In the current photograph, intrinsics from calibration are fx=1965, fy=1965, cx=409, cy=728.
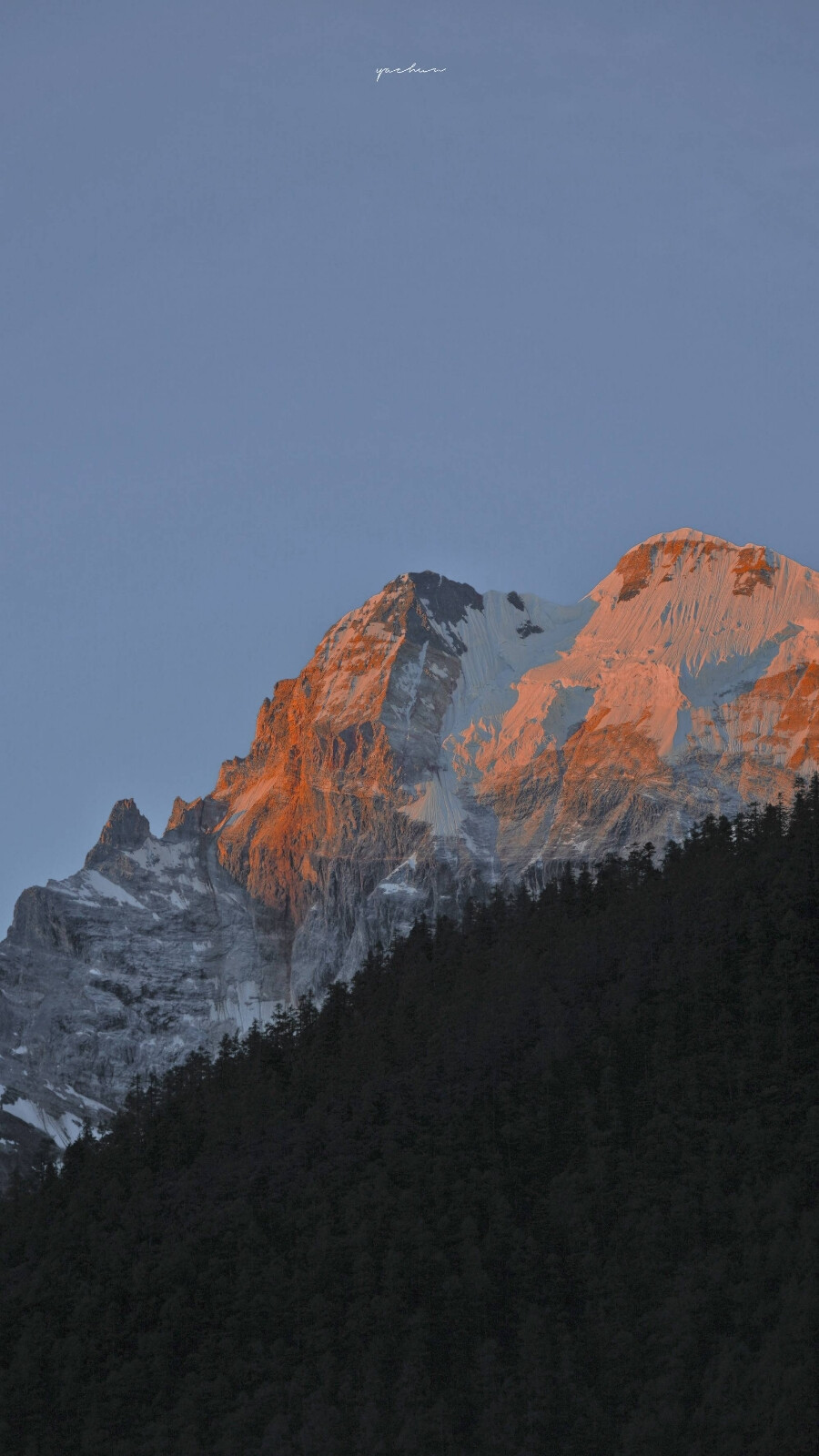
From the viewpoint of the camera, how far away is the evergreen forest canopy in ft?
287

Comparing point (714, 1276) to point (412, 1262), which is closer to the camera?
point (714, 1276)

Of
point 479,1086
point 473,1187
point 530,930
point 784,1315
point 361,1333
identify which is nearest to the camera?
point 784,1315

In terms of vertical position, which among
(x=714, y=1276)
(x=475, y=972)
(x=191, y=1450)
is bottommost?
(x=191, y=1450)

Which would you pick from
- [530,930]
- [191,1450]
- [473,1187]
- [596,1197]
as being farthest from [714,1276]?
[530,930]

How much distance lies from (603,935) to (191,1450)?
148 feet

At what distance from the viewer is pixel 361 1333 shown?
315 ft

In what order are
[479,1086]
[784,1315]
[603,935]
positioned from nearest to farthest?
[784,1315]
[479,1086]
[603,935]

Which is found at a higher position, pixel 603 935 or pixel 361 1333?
pixel 603 935

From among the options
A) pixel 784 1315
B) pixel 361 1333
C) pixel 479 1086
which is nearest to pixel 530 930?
pixel 479 1086

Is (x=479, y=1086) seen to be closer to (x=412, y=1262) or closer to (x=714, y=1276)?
(x=412, y=1262)

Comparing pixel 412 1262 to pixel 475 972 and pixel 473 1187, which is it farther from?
pixel 475 972

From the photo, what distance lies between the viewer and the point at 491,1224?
329 ft

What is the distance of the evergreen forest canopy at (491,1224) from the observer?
87562mm

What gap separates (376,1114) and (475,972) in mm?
18382
